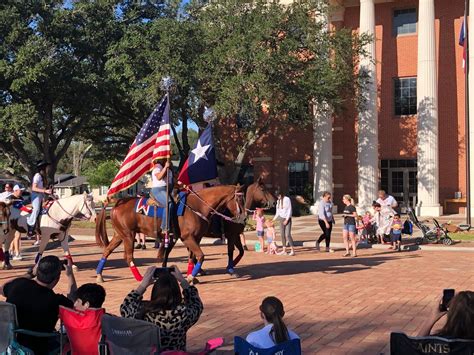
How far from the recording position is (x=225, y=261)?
48.8 feet

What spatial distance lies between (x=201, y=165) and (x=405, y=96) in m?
29.1

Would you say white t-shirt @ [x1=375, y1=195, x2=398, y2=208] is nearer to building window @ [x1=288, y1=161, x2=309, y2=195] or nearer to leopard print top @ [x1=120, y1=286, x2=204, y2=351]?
leopard print top @ [x1=120, y1=286, x2=204, y2=351]

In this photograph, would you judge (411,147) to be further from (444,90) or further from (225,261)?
(225,261)

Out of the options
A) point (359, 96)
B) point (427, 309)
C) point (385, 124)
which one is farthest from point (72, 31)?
point (427, 309)

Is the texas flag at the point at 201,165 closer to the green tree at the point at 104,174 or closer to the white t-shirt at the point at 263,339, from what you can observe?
the white t-shirt at the point at 263,339

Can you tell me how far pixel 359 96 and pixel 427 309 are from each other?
1075 inches

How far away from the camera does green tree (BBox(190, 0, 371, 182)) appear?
94.9 ft

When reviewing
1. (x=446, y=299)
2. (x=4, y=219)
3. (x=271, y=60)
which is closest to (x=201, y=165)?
(x=4, y=219)

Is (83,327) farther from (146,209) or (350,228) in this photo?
(350,228)

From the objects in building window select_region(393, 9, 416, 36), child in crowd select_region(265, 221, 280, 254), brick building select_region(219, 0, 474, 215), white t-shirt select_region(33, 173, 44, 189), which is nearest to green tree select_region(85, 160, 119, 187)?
brick building select_region(219, 0, 474, 215)

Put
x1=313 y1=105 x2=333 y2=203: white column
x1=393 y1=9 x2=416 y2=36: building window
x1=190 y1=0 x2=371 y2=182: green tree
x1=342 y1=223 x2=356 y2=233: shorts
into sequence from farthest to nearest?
x1=393 y1=9 x2=416 y2=36: building window → x1=313 y1=105 x2=333 y2=203: white column → x1=190 y1=0 x2=371 y2=182: green tree → x1=342 y1=223 x2=356 y2=233: shorts

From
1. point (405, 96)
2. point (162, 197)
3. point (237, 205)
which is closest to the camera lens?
point (162, 197)

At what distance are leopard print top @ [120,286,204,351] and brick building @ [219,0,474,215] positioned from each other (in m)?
31.4

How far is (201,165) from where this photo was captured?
11.9 m
